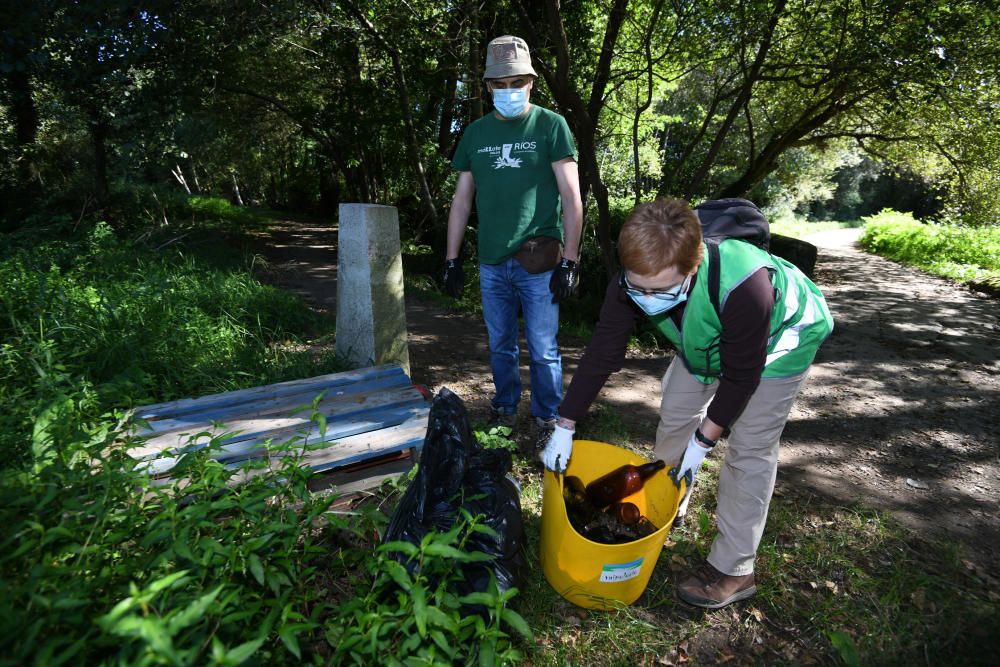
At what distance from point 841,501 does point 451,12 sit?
7349 mm

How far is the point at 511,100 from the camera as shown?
8.98 feet

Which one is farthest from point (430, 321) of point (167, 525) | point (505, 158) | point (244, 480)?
point (167, 525)

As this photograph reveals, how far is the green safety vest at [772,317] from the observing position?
167cm

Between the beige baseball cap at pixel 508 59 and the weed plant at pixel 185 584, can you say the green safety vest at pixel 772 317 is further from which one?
the beige baseball cap at pixel 508 59

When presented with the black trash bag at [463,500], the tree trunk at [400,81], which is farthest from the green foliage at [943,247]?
the black trash bag at [463,500]

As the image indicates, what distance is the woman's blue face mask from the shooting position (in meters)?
1.72

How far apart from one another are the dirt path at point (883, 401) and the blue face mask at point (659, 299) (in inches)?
74.6

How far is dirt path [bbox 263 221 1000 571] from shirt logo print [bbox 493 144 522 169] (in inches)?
68.5

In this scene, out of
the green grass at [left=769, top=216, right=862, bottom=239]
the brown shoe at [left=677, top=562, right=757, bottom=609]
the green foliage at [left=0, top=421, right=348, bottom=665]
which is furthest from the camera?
the green grass at [left=769, top=216, right=862, bottom=239]


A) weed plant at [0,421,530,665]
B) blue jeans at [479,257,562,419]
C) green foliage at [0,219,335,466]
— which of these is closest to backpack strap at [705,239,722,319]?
weed plant at [0,421,530,665]

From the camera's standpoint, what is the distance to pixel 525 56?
2.73m

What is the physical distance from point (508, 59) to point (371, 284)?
1.55 m

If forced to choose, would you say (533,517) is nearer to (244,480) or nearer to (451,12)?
(244,480)

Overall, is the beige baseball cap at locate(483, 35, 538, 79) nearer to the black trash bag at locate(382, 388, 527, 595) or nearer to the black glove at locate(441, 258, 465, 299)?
the black glove at locate(441, 258, 465, 299)
